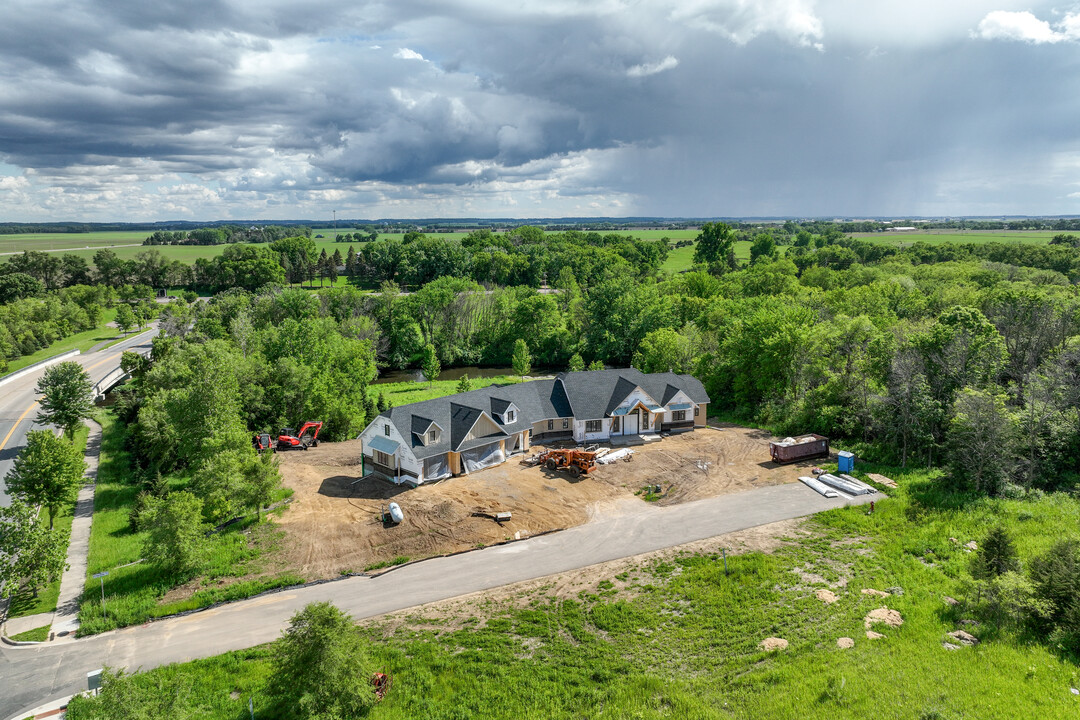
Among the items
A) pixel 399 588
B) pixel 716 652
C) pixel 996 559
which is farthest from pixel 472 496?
pixel 996 559

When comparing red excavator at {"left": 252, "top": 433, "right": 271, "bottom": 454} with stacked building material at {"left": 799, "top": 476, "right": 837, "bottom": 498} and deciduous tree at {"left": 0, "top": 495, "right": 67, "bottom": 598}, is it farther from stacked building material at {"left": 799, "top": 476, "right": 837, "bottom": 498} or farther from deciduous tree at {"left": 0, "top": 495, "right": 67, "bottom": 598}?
stacked building material at {"left": 799, "top": 476, "right": 837, "bottom": 498}

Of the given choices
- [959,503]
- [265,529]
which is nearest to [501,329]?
[265,529]

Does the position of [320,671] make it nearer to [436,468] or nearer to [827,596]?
[827,596]

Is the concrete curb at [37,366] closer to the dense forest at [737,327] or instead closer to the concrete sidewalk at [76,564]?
the dense forest at [737,327]

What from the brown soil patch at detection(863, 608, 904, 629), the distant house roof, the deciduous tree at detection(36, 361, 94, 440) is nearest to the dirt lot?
the distant house roof

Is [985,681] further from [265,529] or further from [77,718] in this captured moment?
[265,529]

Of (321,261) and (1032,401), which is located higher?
(321,261)

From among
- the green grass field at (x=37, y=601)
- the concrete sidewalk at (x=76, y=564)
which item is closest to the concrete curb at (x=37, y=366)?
the concrete sidewalk at (x=76, y=564)
